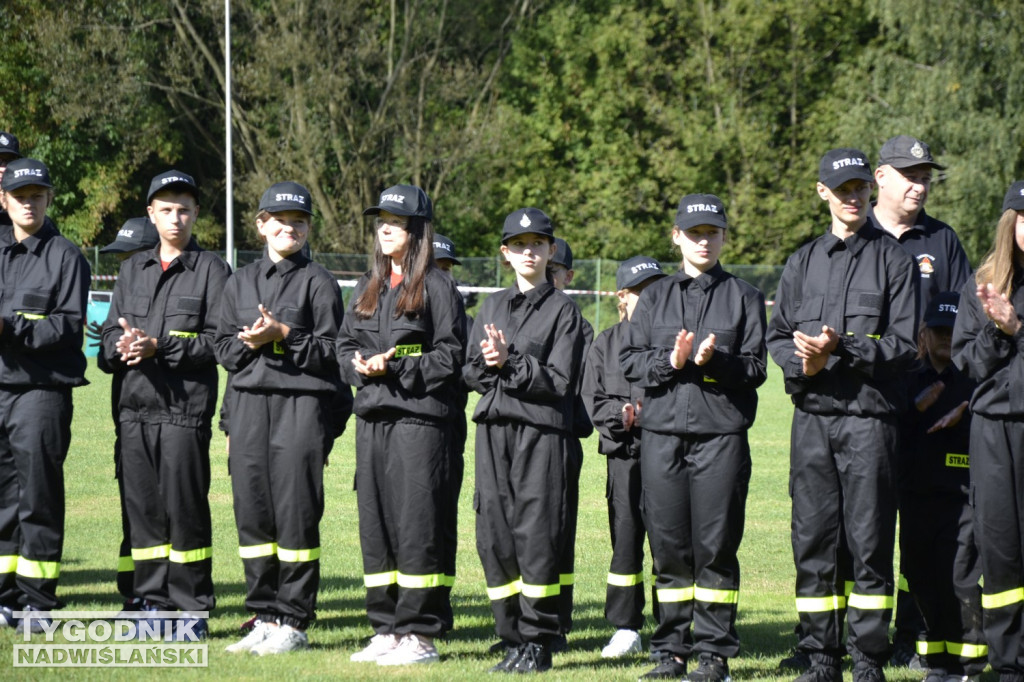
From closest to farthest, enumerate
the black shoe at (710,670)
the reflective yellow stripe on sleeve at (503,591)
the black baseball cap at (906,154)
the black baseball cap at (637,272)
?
the black shoe at (710,670)
the reflective yellow stripe on sleeve at (503,591)
the black baseball cap at (906,154)
the black baseball cap at (637,272)

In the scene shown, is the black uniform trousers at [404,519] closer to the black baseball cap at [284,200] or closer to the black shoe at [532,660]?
the black shoe at [532,660]

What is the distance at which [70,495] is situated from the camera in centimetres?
1277

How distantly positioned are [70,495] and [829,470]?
883 cm

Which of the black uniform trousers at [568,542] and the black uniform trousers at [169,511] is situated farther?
the black uniform trousers at [169,511]

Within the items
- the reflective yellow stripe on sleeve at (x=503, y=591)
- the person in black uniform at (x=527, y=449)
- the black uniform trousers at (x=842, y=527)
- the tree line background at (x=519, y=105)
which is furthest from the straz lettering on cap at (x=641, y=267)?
the tree line background at (x=519, y=105)

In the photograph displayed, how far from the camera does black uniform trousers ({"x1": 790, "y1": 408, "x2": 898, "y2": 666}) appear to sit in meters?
6.36

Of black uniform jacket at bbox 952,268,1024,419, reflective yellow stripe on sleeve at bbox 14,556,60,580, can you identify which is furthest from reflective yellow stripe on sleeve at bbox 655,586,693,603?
reflective yellow stripe on sleeve at bbox 14,556,60,580

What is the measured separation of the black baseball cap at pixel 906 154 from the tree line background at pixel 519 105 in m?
29.1

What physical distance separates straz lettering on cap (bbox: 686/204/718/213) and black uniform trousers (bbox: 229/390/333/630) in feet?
8.06

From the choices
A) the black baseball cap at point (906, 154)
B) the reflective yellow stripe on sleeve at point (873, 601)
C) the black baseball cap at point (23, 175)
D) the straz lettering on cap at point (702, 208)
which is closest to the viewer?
the reflective yellow stripe on sleeve at point (873, 601)

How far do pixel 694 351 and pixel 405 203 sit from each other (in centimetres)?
194

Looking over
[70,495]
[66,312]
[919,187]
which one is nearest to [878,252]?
[919,187]

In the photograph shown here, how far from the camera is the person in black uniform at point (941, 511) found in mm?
6754

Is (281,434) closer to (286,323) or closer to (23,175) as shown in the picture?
(286,323)
